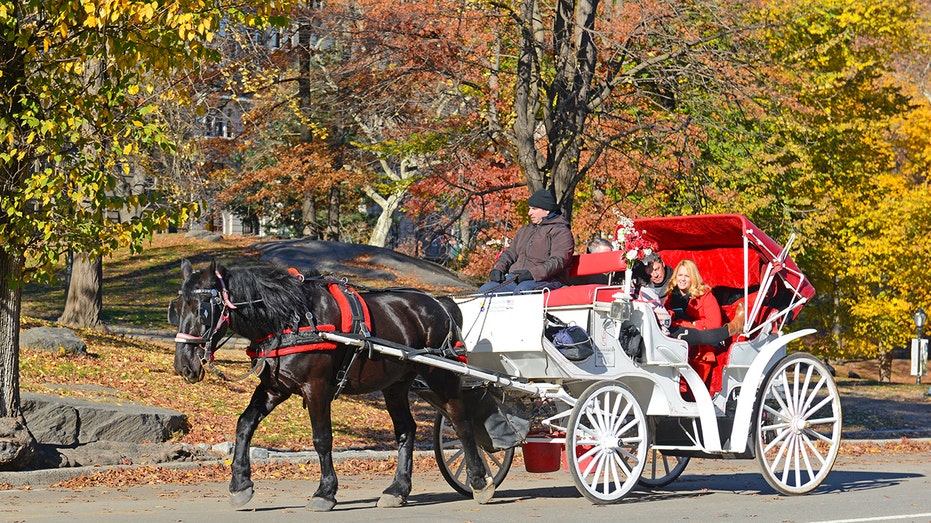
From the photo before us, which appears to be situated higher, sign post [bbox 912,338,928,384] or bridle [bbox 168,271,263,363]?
bridle [bbox 168,271,263,363]

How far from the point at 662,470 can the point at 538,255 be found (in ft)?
10.9

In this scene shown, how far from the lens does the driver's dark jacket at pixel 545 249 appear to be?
11.0 meters

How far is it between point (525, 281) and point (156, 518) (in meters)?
3.97

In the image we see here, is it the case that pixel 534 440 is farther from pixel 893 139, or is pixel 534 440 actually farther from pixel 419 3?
pixel 893 139

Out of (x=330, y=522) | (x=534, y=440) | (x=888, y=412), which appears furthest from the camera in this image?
(x=888, y=412)

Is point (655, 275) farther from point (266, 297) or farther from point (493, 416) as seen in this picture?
point (266, 297)

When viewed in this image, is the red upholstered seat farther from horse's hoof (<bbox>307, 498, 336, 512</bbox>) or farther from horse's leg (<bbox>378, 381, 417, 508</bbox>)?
horse's hoof (<bbox>307, 498, 336, 512</bbox>)

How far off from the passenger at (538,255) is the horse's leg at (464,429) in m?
0.98

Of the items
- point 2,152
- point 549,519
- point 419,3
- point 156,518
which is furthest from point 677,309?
point 419,3

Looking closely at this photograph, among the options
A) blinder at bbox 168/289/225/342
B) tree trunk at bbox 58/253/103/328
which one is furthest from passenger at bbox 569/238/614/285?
tree trunk at bbox 58/253/103/328

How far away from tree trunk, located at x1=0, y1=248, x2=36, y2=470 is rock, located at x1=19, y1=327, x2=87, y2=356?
464 cm

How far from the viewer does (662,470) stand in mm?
12938

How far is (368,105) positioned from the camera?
725 inches

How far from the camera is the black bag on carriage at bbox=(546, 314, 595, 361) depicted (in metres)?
10.3
